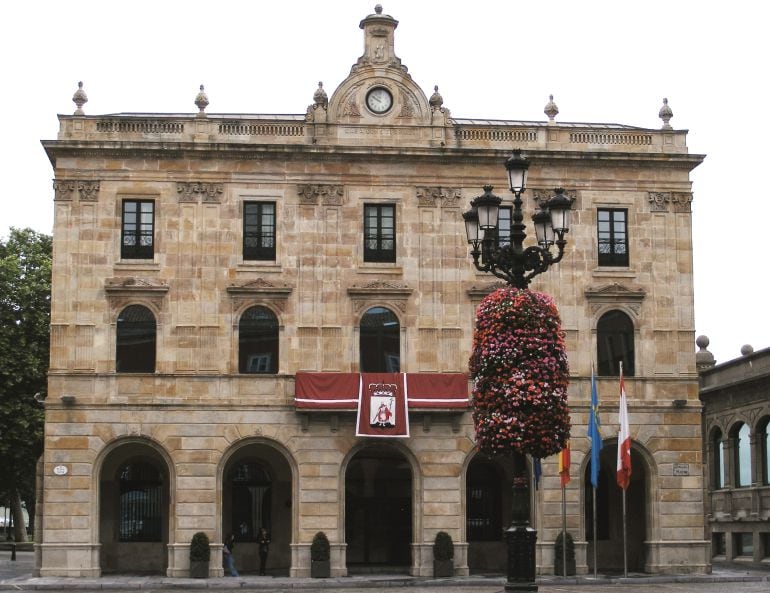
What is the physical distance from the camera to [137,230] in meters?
46.2

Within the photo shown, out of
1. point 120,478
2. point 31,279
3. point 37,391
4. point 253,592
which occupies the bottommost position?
point 253,592

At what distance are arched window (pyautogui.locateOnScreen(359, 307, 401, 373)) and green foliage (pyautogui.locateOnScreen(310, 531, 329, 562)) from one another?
564 cm

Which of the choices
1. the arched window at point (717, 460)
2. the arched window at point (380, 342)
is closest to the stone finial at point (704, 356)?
the arched window at point (717, 460)

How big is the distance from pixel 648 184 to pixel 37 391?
27.7 meters

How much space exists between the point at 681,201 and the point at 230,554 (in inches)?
757

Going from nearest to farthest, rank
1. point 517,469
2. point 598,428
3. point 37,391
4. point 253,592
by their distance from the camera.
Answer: point 517,469
point 253,592
point 598,428
point 37,391

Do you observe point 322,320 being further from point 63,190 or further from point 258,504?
point 63,190

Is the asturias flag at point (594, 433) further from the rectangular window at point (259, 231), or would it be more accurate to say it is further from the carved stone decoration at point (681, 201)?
the rectangular window at point (259, 231)

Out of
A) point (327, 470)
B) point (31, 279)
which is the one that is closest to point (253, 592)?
point (327, 470)

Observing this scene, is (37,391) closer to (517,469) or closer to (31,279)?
(31,279)

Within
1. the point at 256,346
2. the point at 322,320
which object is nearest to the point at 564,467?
the point at 322,320

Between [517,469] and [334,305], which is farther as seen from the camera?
[334,305]

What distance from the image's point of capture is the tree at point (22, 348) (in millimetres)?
58812

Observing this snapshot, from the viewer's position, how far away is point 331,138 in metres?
47.1
